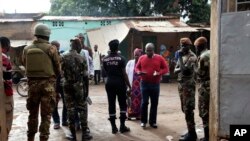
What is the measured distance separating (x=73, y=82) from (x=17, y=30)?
14.8 m

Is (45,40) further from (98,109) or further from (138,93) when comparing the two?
(98,109)

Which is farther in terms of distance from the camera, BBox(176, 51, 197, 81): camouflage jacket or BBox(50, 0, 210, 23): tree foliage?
BBox(50, 0, 210, 23): tree foliage

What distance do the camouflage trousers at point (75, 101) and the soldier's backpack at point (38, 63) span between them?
39.0 inches

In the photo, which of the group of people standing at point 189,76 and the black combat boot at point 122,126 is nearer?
the group of people standing at point 189,76

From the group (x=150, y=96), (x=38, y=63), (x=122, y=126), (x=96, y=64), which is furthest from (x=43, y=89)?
(x=96, y=64)

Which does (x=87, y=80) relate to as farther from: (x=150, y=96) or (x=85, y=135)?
(x=150, y=96)

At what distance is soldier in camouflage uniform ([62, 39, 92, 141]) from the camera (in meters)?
7.31

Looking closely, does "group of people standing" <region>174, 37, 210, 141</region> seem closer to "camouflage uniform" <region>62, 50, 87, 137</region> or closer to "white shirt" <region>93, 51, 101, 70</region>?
"camouflage uniform" <region>62, 50, 87, 137</region>

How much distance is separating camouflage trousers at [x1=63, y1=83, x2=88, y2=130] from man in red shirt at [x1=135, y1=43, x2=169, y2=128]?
153 cm

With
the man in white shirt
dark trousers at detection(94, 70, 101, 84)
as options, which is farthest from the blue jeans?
dark trousers at detection(94, 70, 101, 84)

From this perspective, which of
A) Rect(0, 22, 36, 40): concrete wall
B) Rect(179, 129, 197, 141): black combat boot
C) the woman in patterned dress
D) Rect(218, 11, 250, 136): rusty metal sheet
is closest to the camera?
Rect(218, 11, 250, 136): rusty metal sheet

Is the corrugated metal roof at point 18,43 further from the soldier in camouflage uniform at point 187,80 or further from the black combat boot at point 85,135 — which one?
the soldier in camouflage uniform at point 187,80

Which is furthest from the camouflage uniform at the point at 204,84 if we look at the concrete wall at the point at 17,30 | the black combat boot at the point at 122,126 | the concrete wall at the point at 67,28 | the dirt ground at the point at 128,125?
the concrete wall at the point at 17,30

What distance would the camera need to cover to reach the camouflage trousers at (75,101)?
288 inches
